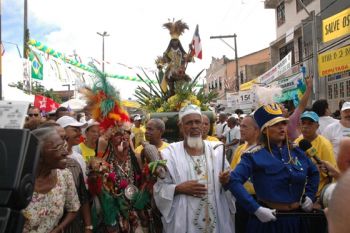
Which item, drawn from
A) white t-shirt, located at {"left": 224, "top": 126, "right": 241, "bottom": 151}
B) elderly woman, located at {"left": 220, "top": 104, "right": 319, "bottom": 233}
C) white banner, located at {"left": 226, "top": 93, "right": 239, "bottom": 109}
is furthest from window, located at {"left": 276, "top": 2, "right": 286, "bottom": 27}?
elderly woman, located at {"left": 220, "top": 104, "right": 319, "bottom": 233}

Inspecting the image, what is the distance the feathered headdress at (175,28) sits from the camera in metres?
7.93

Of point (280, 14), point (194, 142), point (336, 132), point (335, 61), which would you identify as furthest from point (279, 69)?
point (280, 14)

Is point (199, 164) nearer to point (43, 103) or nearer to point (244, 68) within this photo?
point (43, 103)

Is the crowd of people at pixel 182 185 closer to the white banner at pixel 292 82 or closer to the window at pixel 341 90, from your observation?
the white banner at pixel 292 82

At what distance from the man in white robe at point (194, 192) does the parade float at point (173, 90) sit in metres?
3.04

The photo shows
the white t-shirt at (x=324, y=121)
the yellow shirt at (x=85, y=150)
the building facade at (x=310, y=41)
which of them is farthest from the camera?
the building facade at (x=310, y=41)

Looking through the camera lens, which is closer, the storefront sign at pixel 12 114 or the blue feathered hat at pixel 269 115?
the storefront sign at pixel 12 114

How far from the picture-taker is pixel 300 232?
359cm

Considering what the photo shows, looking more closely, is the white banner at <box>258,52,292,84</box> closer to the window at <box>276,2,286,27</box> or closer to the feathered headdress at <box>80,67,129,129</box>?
the feathered headdress at <box>80,67,129,129</box>

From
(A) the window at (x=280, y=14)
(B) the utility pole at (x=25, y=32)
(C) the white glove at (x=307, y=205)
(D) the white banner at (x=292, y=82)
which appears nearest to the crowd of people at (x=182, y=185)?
(C) the white glove at (x=307, y=205)

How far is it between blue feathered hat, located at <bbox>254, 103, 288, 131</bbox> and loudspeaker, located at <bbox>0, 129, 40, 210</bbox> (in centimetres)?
258

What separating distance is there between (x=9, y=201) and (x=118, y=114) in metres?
2.92

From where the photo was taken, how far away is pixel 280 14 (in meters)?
30.1

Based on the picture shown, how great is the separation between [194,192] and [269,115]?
3.11 feet
